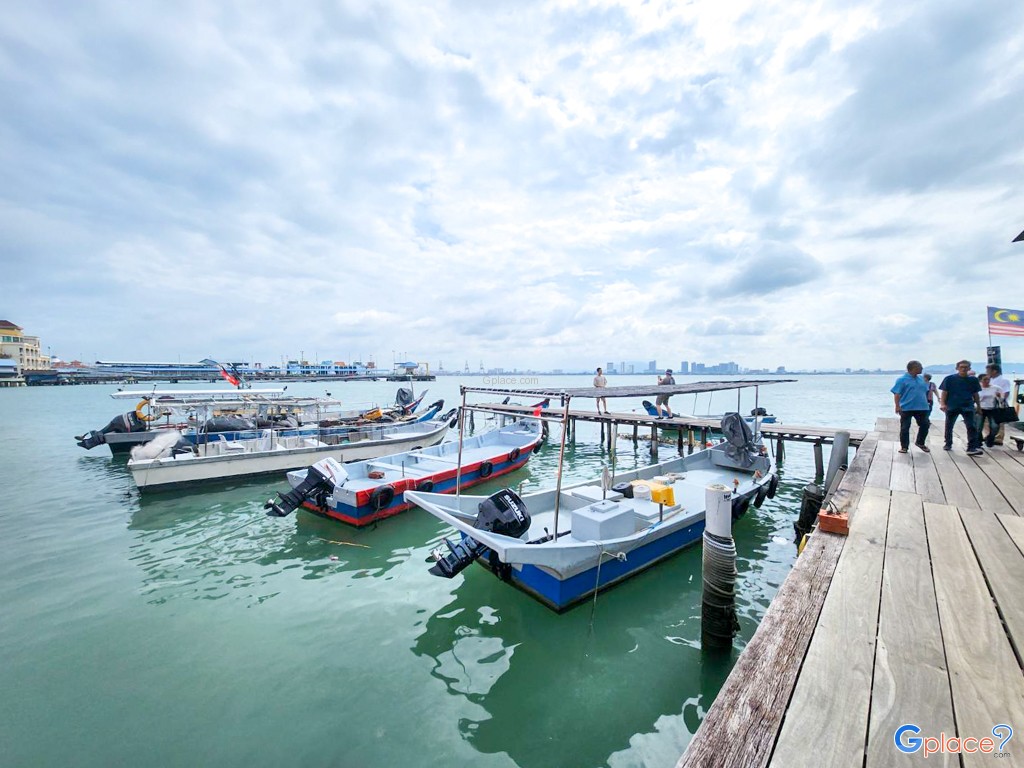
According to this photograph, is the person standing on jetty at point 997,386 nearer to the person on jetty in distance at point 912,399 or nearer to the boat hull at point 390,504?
the person on jetty in distance at point 912,399

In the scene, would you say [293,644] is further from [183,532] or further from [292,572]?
[183,532]

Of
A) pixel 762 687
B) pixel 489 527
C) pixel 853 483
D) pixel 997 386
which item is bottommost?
pixel 489 527

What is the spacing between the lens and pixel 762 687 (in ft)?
8.73

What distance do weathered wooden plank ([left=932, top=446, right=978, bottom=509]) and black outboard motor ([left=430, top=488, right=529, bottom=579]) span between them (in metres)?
6.36

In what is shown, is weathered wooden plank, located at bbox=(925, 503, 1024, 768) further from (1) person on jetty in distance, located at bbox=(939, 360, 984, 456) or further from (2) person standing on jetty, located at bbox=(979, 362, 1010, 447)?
(2) person standing on jetty, located at bbox=(979, 362, 1010, 447)

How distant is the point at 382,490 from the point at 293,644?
452 centimetres

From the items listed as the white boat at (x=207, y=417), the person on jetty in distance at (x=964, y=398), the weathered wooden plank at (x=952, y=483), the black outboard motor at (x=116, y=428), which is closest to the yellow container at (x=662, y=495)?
the weathered wooden plank at (x=952, y=483)

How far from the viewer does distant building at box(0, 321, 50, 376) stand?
92000 millimetres

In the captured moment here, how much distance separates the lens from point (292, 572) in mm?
8148

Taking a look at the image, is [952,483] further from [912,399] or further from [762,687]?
[762,687]

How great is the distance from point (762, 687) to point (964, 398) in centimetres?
1016

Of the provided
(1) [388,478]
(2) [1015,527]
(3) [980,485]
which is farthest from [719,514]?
(1) [388,478]

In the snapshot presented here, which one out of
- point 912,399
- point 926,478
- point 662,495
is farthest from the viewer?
point 912,399

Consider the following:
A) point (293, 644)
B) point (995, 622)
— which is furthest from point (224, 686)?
point (995, 622)
